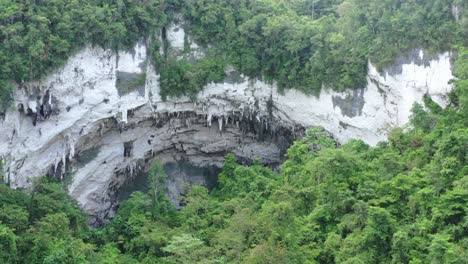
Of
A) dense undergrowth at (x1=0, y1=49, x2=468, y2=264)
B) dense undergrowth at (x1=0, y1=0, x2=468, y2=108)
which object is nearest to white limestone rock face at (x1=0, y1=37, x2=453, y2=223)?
→ dense undergrowth at (x1=0, y1=0, x2=468, y2=108)

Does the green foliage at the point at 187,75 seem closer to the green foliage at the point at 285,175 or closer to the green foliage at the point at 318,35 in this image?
the green foliage at the point at 285,175

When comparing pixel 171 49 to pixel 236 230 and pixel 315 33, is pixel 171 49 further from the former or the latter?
pixel 236 230

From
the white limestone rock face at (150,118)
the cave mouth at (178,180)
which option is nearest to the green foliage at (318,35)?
the white limestone rock face at (150,118)

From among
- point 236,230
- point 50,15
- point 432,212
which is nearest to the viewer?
point 432,212

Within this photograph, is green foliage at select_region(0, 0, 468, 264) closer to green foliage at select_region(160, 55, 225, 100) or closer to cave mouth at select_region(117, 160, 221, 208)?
green foliage at select_region(160, 55, 225, 100)

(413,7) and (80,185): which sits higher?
(413,7)

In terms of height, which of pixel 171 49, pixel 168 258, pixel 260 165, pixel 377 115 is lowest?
pixel 168 258

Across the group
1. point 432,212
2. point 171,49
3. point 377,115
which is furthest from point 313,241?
point 171,49

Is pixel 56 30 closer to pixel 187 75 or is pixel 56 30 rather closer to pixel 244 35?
pixel 187 75
